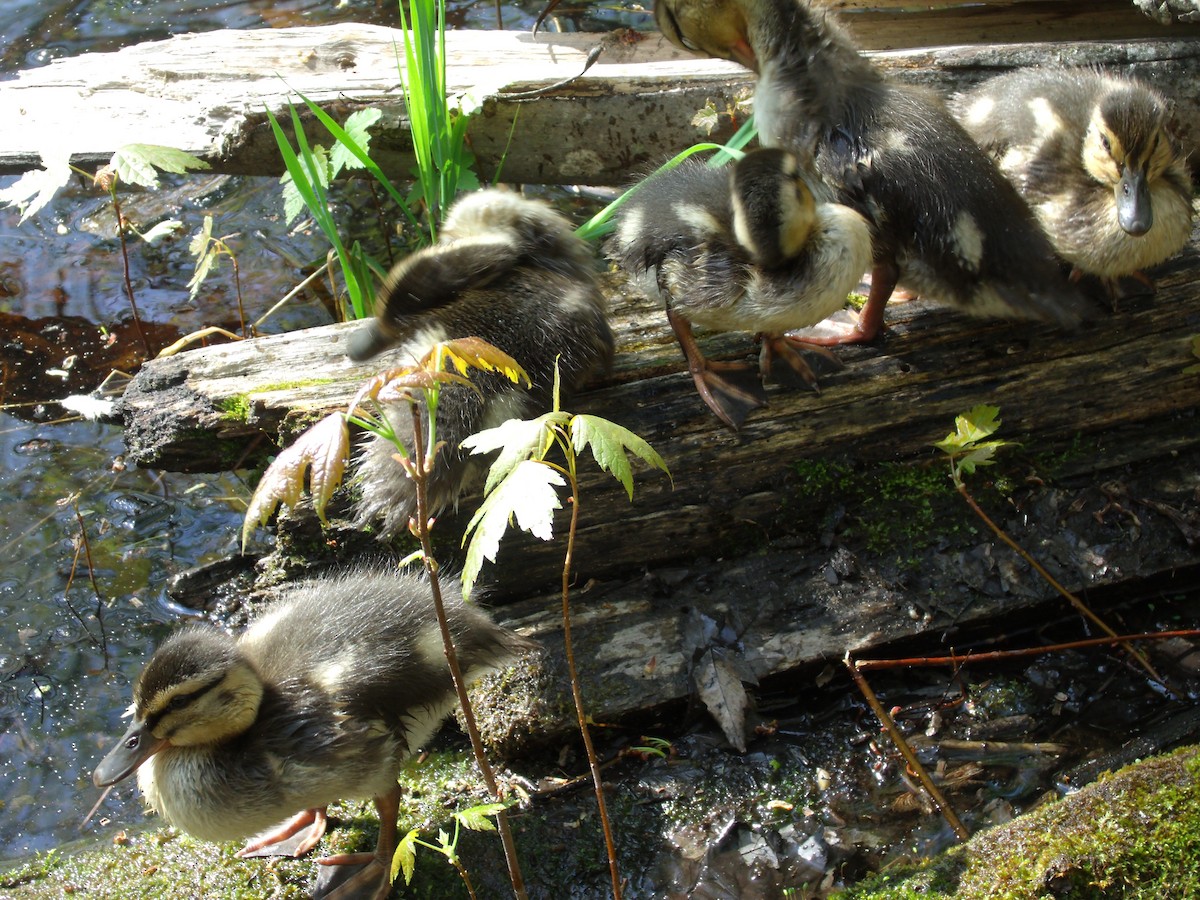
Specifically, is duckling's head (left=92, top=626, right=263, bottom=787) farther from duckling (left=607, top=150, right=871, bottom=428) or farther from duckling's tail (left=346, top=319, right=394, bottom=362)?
duckling (left=607, top=150, right=871, bottom=428)

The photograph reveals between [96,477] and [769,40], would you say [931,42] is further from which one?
[96,477]

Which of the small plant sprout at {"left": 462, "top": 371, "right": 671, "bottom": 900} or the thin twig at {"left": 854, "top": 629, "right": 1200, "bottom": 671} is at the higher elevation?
the small plant sprout at {"left": 462, "top": 371, "right": 671, "bottom": 900}

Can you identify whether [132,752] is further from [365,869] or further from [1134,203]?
[1134,203]

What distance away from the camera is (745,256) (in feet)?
11.0

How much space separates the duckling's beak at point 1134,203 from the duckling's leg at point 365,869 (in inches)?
111

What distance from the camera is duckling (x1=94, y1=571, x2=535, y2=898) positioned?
2.74m

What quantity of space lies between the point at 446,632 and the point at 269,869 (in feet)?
4.37

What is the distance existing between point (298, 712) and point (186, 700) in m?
0.29

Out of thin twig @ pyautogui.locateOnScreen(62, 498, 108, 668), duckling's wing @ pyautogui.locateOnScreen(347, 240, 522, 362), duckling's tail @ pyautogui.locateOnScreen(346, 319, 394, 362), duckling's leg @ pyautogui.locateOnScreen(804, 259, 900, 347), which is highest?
duckling's wing @ pyautogui.locateOnScreen(347, 240, 522, 362)

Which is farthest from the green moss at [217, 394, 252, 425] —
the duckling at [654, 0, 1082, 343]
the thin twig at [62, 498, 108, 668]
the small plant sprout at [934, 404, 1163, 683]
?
the small plant sprout at [934, 404, 1163, 683]

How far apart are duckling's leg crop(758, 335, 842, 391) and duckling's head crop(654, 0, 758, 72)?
1173mm

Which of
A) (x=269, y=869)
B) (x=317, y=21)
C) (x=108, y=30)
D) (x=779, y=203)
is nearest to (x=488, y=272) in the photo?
(x=779, y=203)

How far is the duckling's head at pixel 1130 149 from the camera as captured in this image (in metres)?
3.42

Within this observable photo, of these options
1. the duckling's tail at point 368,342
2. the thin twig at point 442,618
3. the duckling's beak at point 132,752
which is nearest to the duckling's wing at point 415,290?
the duckling's tail at point 368,342
